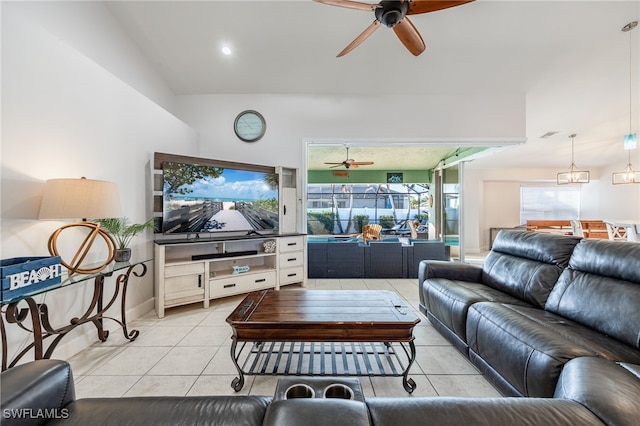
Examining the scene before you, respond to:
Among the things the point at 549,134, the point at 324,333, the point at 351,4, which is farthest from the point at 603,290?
the point at 549,134

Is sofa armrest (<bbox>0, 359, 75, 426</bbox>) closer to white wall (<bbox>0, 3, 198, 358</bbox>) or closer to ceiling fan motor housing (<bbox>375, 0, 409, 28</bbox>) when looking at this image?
white wall (<bbox>0, 3, 198, 358</bbox>)

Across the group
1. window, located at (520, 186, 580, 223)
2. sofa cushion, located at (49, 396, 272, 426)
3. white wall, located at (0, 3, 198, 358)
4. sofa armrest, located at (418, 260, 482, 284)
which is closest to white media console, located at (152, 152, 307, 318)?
white wall, located at (0, 3, 198, 358)

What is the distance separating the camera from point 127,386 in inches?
71.8

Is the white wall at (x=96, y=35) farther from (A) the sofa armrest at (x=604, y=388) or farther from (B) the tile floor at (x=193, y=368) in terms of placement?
(A) the sofa armrest at (x=604, y=388)

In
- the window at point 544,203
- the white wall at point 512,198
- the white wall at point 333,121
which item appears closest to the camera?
the white wall at point 333,121

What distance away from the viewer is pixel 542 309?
2.05m

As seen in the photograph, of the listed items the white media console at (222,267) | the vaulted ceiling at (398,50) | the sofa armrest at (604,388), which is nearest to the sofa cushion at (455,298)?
the sofa armrest at (604,388)

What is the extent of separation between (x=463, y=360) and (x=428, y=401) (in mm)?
1629

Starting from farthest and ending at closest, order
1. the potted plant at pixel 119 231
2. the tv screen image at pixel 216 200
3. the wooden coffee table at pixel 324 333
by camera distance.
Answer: the tv screen image at pixel 216 200
the potted plant at pixel 119 231
the wooden coffee table at pixel 324 333

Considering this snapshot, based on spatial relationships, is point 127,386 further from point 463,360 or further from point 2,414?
point 463,360

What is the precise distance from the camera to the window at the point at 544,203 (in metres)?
8.19

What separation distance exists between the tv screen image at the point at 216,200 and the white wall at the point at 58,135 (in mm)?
332

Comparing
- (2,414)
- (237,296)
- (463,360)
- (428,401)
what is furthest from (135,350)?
(463,360)

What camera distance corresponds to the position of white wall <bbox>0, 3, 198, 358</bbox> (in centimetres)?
179
